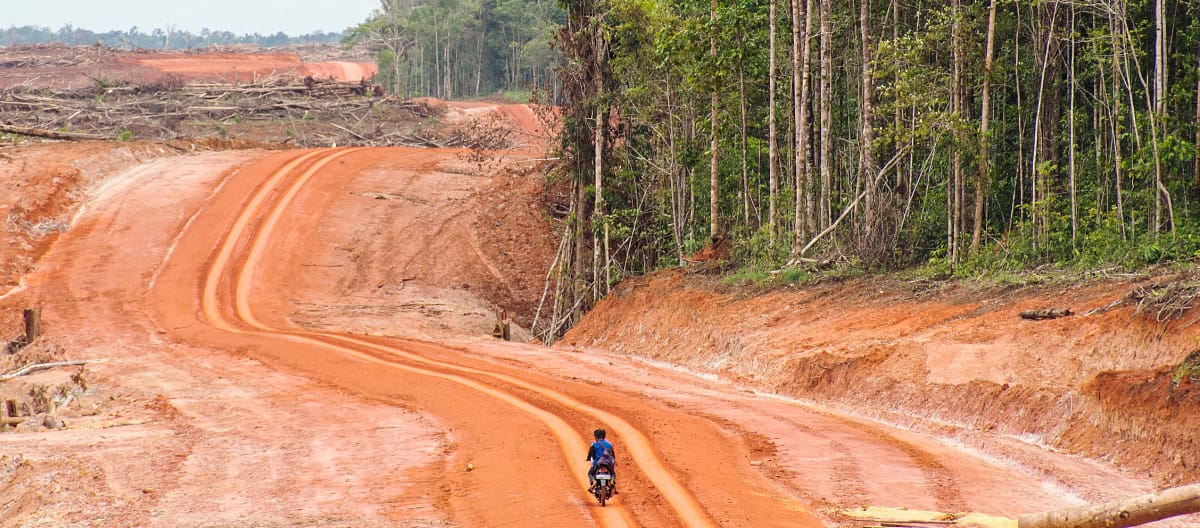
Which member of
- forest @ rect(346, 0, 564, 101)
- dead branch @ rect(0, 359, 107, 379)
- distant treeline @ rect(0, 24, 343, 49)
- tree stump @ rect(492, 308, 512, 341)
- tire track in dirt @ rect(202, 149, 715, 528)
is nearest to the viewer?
tire track in dirt @ rect(202, 149, 715, 528)

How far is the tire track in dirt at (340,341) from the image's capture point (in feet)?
35.3

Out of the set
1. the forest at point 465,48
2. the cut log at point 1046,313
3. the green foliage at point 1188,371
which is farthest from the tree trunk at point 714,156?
the forest at point 465,48

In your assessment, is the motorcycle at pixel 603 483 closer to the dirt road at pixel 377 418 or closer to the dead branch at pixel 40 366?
the dirt road at pixel 377 418

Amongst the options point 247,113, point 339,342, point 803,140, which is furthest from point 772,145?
point 247,113

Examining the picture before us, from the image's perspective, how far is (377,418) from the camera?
15.5 meters

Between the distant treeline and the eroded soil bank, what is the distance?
518ft

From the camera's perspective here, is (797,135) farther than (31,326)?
No

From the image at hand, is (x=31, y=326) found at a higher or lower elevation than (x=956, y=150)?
lower

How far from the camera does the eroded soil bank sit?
41.6 feet

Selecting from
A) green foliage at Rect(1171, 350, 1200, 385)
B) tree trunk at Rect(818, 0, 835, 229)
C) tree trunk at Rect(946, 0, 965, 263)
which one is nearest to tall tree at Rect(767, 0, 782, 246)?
tree trunk at Rect(818, 0, 835, 229)

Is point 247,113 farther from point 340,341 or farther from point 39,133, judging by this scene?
point 340,341

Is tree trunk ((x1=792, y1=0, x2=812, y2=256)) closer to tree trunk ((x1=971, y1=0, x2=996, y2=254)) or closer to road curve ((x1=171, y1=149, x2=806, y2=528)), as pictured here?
tree trunk ((x1=971, y1=0, x2=996, y2=254))

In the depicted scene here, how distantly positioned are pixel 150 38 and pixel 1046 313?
191 m

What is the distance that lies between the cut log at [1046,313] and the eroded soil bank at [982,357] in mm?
128
